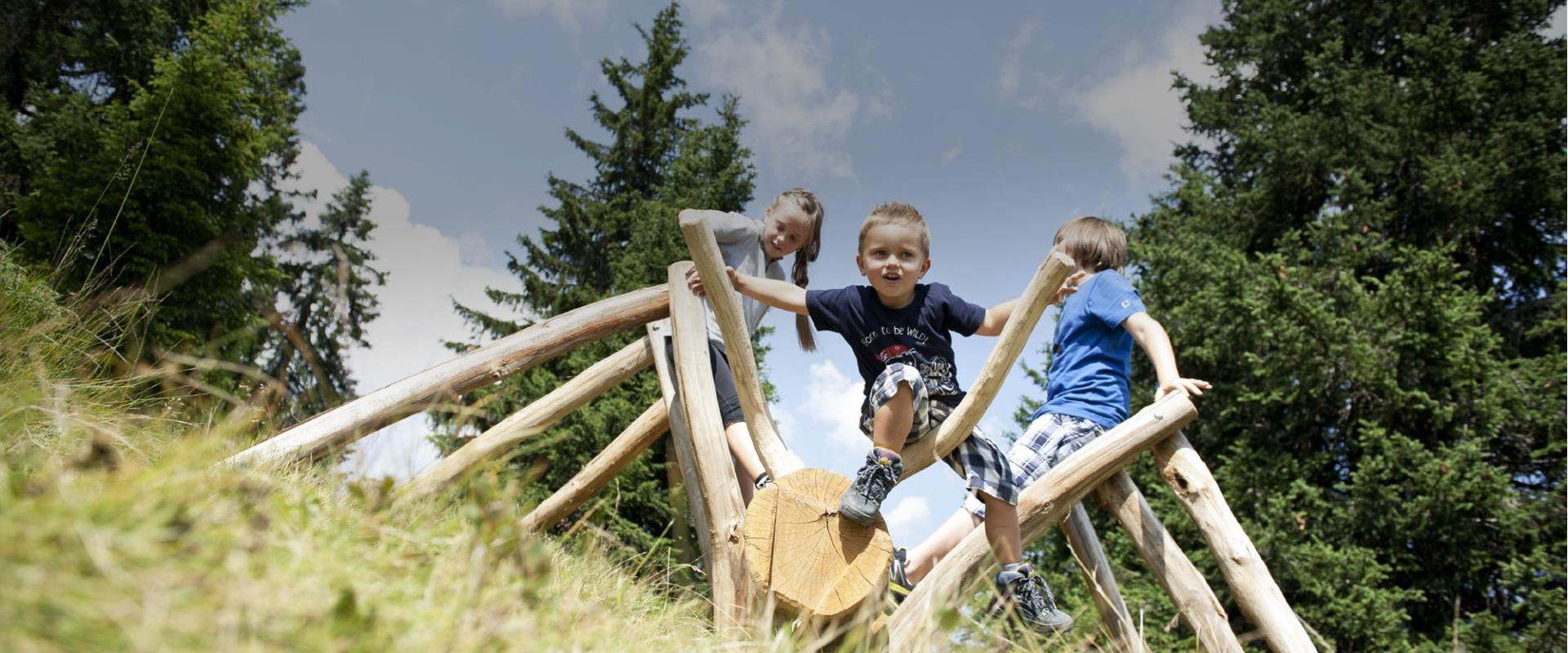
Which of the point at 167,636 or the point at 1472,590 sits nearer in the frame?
the point at 167,636

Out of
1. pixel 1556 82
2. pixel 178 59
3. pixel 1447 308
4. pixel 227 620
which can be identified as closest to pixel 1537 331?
pixel 1447 308

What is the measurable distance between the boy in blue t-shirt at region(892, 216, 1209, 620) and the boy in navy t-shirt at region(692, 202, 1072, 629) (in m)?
0.37

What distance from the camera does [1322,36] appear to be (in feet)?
33.9

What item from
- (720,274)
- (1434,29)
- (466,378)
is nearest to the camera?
(720,274)

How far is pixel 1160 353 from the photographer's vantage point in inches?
122

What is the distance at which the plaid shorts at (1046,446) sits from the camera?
3.15 m

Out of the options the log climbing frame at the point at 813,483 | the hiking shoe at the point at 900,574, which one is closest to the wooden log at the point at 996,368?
the log climbing frame at the point at 813,483

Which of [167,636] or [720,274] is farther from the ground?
[720,274]

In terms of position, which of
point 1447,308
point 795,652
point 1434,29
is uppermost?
point 1434,29

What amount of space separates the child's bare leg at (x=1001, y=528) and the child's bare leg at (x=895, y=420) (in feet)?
1.37

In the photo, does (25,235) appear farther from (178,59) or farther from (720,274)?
(720,274)

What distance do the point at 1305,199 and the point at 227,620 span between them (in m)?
11.6

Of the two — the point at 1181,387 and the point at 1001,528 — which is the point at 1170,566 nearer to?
the point at 1181,387

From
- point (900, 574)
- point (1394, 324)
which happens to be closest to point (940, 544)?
point (900, 574)
